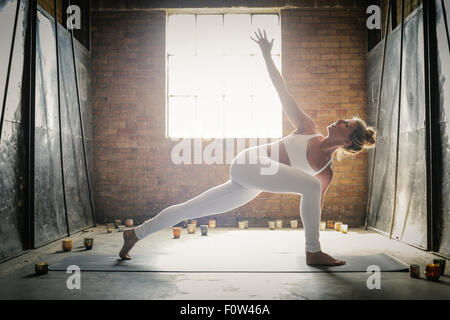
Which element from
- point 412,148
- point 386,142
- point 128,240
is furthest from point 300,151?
point 386,142

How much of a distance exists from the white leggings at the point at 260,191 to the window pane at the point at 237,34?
3.18 m

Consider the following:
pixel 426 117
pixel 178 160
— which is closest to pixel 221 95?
pixel 178 160

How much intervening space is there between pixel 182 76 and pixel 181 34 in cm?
60

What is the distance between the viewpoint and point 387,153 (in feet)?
14.3

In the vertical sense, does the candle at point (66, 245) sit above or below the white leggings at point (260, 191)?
below

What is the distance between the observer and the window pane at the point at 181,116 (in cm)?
526

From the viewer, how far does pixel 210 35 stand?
5305 millimetres

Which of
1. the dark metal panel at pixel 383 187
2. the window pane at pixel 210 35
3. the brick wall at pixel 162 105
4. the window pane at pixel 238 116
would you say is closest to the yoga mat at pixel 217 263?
the dark metal panel at pixel 383 187

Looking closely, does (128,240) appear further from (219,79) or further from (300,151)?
(219,79)

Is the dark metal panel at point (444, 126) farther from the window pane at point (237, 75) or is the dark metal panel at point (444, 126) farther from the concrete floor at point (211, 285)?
the window pane at point (237, 75)

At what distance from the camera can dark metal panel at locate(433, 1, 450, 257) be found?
10.1ft

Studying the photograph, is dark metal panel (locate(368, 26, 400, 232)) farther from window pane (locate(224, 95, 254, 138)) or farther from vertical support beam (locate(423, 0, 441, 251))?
window pane (locate(224, 95, 254, 138))

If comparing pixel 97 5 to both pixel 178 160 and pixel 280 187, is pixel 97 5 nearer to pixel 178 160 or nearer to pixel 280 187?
pixel 178 160

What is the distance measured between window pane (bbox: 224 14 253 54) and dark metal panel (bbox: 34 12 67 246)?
7.54 feet
